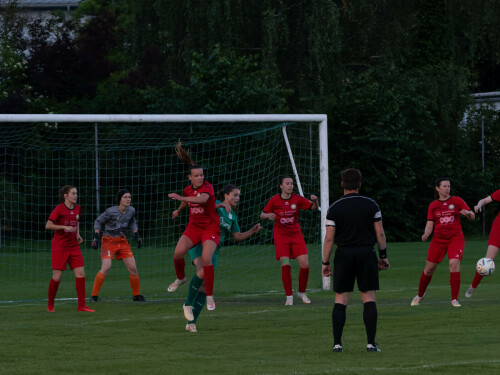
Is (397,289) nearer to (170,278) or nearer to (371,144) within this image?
(170,278)

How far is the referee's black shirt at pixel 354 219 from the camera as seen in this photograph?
977cm

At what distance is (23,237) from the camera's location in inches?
942

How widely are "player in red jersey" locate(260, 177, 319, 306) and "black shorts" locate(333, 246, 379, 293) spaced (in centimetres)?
547

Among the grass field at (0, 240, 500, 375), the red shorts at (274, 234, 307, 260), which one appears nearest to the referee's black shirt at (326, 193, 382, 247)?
the grass field at (0, 240, 500, 375)

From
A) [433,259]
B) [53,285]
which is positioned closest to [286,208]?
[433,259]

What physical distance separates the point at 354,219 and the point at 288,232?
5.82 m

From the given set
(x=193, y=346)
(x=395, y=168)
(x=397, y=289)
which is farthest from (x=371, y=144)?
(x=193, y=346)

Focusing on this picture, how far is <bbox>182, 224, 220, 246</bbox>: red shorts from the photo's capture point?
44.0ft

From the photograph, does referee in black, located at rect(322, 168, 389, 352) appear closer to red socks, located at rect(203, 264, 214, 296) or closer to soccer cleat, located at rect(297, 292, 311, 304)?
red socks, located at rect(203, 264, 214, 296)

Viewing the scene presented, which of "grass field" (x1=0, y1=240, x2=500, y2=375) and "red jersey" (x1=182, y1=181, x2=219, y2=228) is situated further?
"red jersey" (x1=182, y1=181, x2=219, y2=228)

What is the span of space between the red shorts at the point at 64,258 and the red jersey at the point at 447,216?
5110 millimetres

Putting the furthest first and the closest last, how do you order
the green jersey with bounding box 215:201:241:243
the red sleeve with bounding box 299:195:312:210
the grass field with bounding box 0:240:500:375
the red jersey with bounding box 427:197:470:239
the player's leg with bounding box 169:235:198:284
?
the red sleeve with bounding box 299:195:312:210, the green jersey with bounding box 215:201:241:243, the red jersey with bounding box 427:197:470:239, the player's leg with bounding box 169:235:198:284, the grass field with bounding box 0:240:500:375

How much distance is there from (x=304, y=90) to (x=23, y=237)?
46.3ft

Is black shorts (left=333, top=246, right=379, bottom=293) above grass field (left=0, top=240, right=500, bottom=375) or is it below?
above
